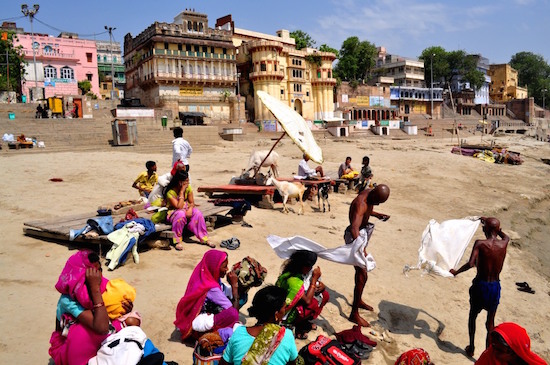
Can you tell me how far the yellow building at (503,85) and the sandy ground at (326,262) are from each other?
83.1 metres

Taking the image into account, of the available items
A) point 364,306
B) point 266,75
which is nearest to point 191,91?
point 266,75

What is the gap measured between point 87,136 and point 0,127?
478cm

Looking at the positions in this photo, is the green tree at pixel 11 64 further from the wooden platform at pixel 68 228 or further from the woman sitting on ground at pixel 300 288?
the woman sitting on ground at pixel 300 288

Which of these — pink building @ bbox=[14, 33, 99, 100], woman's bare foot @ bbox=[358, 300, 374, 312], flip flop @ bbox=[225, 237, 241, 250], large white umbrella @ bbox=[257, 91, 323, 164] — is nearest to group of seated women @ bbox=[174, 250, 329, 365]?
woman's bare foot @ bbox=[358, 300, 374, 312]

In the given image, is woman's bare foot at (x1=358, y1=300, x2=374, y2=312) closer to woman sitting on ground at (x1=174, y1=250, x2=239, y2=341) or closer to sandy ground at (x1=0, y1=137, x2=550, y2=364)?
sandy ground at (x1=0, y1=137, x2=550, y2=364)

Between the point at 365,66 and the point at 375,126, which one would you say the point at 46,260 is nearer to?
the point at 375,126

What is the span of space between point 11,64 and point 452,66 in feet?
239

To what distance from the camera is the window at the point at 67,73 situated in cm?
4444

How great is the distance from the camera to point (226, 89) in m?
43.5

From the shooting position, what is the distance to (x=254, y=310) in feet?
10.2

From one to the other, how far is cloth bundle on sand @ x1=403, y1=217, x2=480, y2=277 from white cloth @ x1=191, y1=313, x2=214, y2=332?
100.0 inches

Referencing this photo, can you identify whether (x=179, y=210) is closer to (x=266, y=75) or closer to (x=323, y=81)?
(x=266, y=75)

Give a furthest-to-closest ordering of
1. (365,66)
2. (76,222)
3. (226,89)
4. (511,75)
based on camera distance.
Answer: (511,75)
(365,66)
(226,89)
(76,222)

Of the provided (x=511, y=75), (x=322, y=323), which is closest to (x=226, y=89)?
(x=322, y=323)
